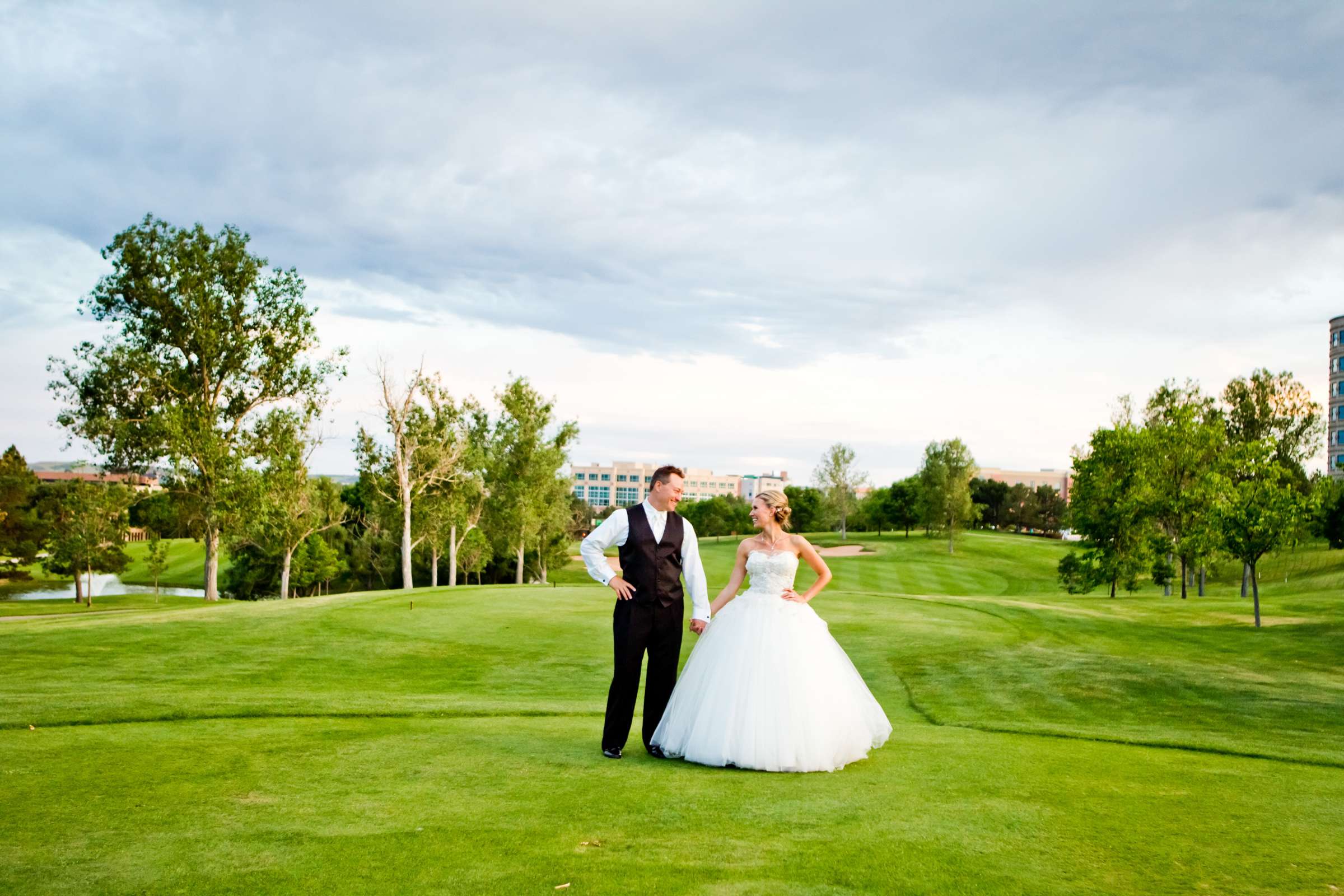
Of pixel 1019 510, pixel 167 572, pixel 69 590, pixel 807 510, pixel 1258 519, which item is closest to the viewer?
pixel 1258 519

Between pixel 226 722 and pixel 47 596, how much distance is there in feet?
185

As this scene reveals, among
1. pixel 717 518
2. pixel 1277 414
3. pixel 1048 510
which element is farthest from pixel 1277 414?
pixel 717 518

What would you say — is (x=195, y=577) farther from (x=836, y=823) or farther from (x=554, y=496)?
(x=836, y=823)

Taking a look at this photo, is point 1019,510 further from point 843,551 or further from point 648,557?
point 648,557

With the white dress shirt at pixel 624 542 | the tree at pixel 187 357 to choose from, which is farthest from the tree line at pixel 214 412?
the white dress shirt at pixel 624 542

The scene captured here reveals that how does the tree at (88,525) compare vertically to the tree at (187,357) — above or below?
below

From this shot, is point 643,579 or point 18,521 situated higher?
point 643,579

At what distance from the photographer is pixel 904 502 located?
84.9 m

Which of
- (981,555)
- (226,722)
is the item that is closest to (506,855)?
(226,722)

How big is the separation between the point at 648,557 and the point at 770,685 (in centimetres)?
143

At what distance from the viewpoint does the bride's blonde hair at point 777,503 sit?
751cm

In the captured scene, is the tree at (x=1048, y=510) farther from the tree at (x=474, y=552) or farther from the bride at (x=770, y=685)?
the bride at (x=770, y=685)

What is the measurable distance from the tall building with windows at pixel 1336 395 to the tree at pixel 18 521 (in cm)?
11472

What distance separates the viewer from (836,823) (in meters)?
5.20
